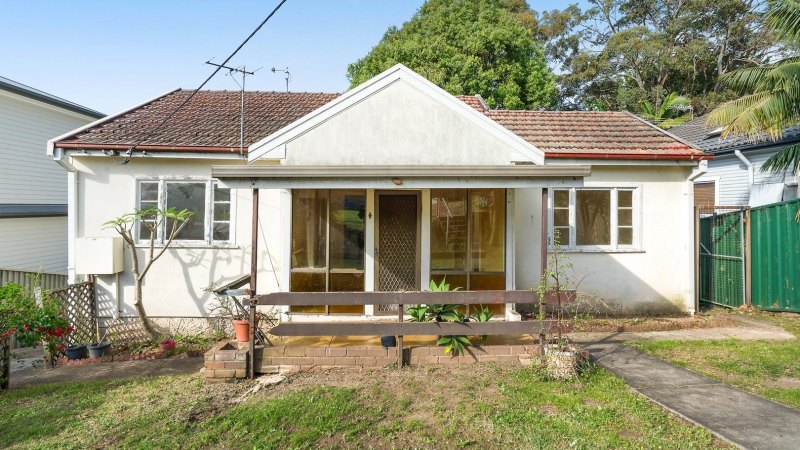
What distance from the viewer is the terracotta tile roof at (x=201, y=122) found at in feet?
28.7

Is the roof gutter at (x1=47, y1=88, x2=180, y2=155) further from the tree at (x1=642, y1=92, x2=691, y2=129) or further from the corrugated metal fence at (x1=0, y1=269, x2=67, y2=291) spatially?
the tree at (x1=642, y1=92, x2=691, y2=129)

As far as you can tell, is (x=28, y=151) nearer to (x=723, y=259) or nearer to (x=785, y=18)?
(x=723, y=259)

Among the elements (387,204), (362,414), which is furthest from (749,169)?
(362,414)

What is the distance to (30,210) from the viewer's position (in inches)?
513

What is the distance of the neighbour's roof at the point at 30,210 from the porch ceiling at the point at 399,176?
398 inches

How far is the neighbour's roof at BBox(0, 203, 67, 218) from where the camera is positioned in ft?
40.2

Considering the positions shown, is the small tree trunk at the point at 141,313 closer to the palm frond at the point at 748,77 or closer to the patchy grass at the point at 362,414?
the patchy grass at the point at 362,414

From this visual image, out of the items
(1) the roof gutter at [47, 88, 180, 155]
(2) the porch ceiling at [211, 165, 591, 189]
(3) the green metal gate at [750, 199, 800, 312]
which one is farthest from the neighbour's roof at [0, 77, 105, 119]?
(3) the green metal gate at [750, 199, 800, 312]

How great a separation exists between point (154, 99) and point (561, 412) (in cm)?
1151

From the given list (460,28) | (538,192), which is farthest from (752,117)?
(460,28)

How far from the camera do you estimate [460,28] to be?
2322cm

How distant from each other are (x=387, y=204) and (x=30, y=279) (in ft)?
27.7

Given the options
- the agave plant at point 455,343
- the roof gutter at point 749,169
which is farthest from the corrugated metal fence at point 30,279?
the roof gutter at point 749,169

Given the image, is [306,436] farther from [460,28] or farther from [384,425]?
[460,28]
